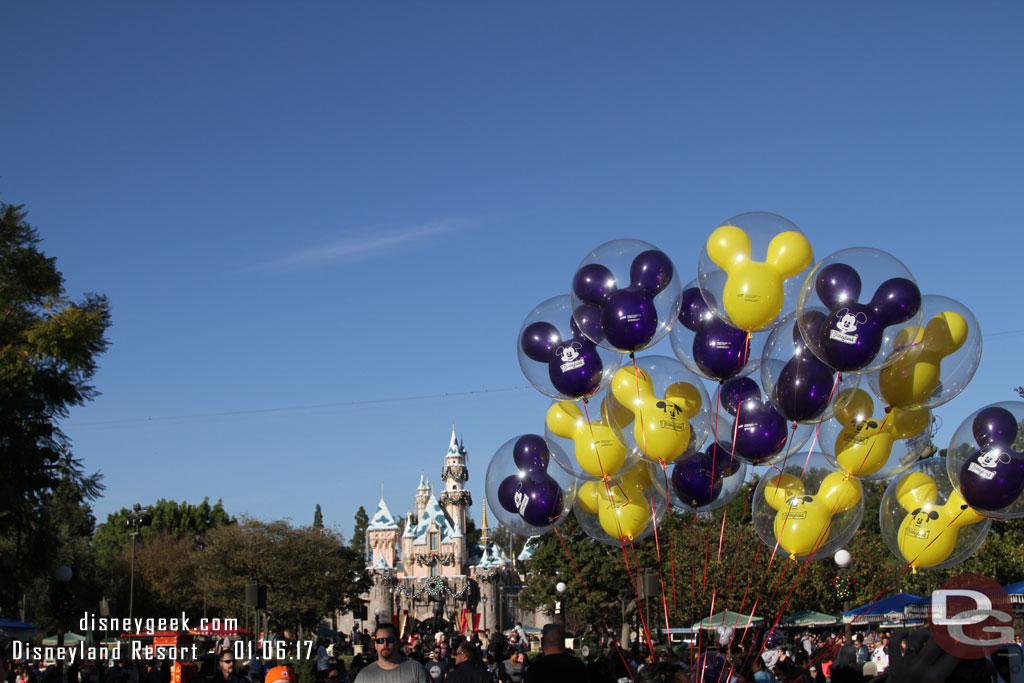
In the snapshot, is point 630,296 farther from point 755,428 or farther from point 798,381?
point 755,428

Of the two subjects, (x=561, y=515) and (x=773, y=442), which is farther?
(x=561, y=515)

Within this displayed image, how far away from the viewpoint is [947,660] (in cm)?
411

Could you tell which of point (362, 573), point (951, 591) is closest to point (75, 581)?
point (362, 573)

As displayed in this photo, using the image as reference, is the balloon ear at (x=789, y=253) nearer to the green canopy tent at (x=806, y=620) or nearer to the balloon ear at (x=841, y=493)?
the balloon ear at (x=841, y=493)

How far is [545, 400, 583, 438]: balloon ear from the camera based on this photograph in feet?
34.0

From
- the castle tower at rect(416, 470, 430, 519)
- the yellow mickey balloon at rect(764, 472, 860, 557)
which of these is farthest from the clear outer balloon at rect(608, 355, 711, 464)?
the castle tower at rect(416, 470, 430, 519)

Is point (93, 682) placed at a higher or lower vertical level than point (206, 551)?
lower

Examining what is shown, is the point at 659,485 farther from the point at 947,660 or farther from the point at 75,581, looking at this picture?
the point at 75,581

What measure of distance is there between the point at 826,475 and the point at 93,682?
17.4 metres

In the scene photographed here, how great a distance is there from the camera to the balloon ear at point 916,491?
9.02m

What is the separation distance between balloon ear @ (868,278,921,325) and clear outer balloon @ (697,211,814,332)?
2.97 feet

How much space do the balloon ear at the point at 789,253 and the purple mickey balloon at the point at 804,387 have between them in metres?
0.55

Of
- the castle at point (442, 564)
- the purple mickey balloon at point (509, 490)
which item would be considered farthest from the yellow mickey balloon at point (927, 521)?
the castle at point (442, 564)

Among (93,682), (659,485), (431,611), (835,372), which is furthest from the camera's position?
(431,611)
